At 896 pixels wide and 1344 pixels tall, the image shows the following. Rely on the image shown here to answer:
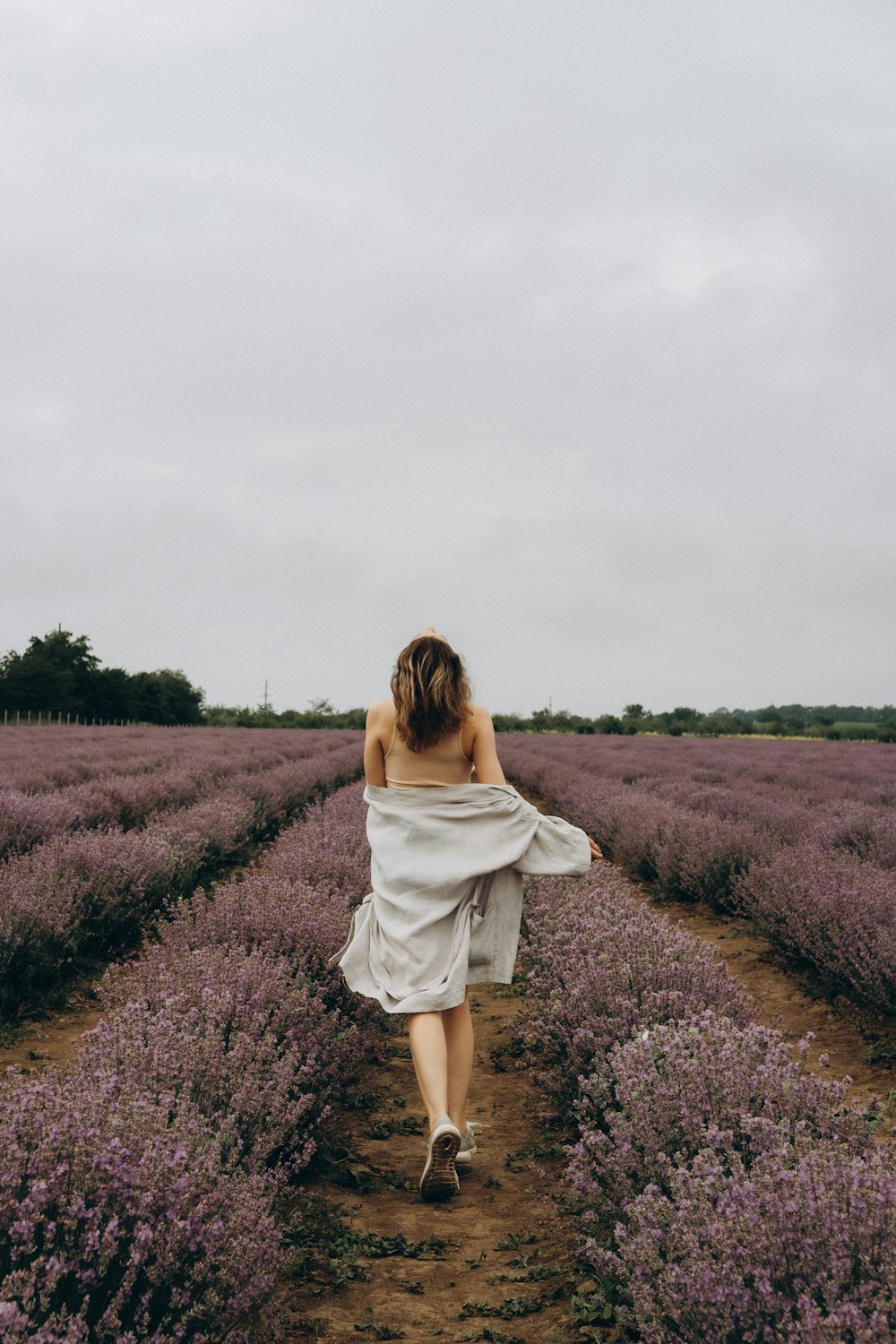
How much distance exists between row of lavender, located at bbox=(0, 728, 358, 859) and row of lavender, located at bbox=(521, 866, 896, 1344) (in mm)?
4844

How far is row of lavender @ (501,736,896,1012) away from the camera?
5.07 m

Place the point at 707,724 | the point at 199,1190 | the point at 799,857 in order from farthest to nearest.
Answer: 1. the point at 707,724
2. the point at 799,857
3. the point at 199,1190

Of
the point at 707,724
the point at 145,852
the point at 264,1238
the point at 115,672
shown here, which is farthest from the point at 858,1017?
the point at 115,672

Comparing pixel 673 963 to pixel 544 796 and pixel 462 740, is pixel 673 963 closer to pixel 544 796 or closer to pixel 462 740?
pixel 462 740

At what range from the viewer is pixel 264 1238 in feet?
6.97

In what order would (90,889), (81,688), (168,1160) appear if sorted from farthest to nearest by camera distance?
1. (81,688)
2. (90,889)
3. (168,1160)

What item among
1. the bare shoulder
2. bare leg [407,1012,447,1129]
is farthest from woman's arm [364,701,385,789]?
bare leg [407,1012,447,1129]

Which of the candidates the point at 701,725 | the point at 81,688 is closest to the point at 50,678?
the point at 81,688

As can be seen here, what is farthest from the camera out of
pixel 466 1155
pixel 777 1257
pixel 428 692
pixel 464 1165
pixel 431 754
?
pixel 464 1165

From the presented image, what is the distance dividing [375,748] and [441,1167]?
4.37ft

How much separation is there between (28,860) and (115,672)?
58.7 m

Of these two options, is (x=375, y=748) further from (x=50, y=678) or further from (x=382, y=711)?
(x=50, y=678)

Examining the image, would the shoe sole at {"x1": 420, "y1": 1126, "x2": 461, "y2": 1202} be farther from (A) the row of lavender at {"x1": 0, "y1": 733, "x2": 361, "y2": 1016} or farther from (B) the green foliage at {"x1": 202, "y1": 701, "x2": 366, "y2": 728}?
(B) the green foliage at {"x1": 202, "y1": 701, "x2": 366, "y2": 728}

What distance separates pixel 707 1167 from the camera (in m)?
2.01
